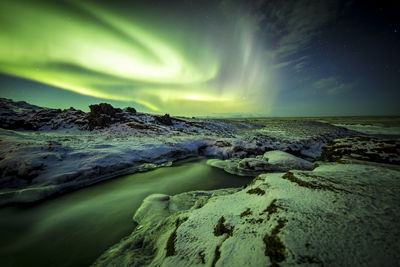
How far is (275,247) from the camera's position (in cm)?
243

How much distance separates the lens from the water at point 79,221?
438cm

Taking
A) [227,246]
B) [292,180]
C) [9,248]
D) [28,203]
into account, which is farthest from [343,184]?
[28,203]

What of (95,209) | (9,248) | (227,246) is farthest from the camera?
(95,209)

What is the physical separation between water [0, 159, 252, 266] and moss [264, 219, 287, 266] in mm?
5147

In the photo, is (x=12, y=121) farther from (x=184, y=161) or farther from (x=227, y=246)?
(x=227, y=246)

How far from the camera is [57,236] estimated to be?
5.07 metres

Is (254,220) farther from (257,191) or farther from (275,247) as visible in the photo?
(257,191)

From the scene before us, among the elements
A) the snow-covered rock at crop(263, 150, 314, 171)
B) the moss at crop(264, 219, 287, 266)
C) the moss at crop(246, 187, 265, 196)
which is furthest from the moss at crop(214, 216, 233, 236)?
the snow-covered rock at crop(263, 150, 314, 171)

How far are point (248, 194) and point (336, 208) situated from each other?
2294 mm

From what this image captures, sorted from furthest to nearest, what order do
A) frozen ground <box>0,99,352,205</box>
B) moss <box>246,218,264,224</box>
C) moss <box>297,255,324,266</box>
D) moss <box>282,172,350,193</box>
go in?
1. frozen ground <box>0,99,352,205</box>
2. moss <box>282,172,350,193</box>
3. moss <box>246,218,264,224</box>
4. moss <box>297,255,324,266</box>

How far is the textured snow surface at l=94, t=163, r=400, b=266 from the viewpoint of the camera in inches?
88.0

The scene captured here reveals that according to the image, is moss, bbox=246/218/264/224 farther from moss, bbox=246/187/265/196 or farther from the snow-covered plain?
moss, bbox=246/187/265/196

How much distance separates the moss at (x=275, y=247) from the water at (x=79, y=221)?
515 cm

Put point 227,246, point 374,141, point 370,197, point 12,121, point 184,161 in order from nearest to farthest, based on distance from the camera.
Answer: point 227,246, point 370,197, point 374,141, point 184,161, point 12,121
